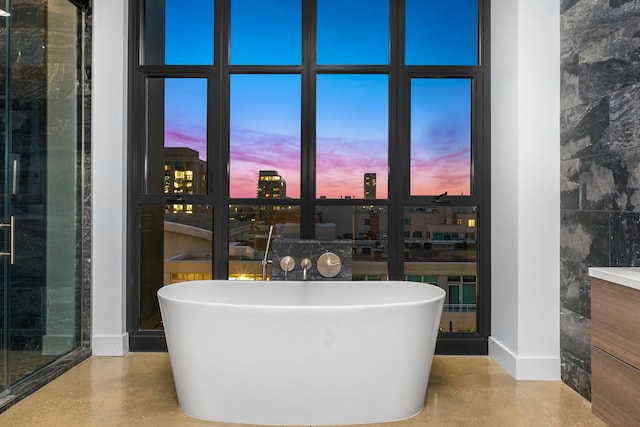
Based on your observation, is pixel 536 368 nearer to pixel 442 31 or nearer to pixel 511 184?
pixel 511 184

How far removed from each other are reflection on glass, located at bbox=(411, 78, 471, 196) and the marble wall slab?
73cm

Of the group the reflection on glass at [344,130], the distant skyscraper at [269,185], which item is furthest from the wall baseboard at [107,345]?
the reflection on glass at [344,130]

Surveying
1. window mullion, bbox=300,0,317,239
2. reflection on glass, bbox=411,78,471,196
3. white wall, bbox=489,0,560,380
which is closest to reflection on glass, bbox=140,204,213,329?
window mullion, bbox=300,0,317,239

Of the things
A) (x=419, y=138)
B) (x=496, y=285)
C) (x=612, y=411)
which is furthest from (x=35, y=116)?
(x=612, y=411)

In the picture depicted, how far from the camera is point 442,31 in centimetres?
359

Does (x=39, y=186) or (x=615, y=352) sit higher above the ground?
(x=39, y=186)

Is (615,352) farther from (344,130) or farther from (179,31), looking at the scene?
(179,31)

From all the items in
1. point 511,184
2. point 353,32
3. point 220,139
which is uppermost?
point 353,32

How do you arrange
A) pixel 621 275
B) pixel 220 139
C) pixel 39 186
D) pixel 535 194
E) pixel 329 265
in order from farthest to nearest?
pixel 220 139 → pixel 329 265 → pixel 535 194 → pixel 39 186 → pixel 621 275

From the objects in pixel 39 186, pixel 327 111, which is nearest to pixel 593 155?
pixel 327 111

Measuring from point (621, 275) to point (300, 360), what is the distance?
58.0 inches

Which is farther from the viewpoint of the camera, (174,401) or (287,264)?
(287,264)

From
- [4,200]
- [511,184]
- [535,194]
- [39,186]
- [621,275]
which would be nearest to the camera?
[621,275]

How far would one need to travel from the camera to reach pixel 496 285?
11.1 feet
